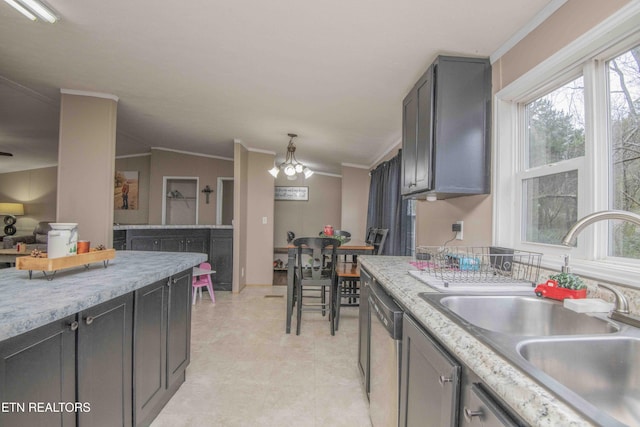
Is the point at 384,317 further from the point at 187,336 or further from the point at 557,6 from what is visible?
the point at 557,6

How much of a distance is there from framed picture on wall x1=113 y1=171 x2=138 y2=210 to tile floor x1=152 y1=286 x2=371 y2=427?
12.8 ft

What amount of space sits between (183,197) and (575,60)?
20.8ft

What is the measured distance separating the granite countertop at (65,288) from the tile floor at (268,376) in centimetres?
90

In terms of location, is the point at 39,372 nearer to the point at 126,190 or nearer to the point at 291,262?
the point at 291,262

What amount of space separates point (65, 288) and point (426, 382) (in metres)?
1.40

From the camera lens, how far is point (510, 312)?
46.4 inches

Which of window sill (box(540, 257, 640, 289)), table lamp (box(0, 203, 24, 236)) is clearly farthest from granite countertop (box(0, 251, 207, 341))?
table lamp (box(0, 203, 24, 236))

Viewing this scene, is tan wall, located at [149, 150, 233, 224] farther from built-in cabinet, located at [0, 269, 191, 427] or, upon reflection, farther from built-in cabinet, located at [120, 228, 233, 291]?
built-in cabinet, located at [0, 269, 191, 427]

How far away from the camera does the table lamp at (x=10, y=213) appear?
6914 millimetres

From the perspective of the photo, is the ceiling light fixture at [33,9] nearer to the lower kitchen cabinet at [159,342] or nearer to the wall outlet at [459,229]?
the lower kitchen cabinet at [159,342]

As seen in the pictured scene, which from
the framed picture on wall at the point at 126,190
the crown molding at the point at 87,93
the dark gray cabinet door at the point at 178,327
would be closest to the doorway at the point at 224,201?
the framed picture on wall at the point at 126,190

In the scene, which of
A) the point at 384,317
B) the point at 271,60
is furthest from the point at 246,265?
the point at 384,317

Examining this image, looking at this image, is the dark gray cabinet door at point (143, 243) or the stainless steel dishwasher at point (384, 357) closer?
the stainless steel dishwasher at point (384, 357)

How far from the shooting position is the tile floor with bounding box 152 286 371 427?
1.81 meters
